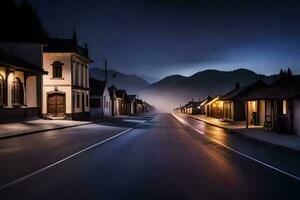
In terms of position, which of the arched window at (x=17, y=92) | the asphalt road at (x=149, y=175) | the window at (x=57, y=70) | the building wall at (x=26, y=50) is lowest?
the asphalt road at (x=149, y=175)

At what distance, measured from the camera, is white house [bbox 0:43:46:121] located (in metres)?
34.6

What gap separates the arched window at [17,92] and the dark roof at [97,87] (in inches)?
1220

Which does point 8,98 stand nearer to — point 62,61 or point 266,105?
point 62,61

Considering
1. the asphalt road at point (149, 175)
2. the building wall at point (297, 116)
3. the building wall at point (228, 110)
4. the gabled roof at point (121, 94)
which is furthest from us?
the gabled roof at point (121, 94)

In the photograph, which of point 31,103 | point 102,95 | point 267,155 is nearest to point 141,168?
point 267,155

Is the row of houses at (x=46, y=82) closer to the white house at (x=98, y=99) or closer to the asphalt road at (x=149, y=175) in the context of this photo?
the white house at (x=98, y=99)

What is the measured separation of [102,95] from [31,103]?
27.3 m

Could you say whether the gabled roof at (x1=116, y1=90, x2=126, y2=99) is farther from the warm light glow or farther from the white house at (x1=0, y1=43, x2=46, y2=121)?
the warm light glow

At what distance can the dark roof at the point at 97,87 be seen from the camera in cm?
6994

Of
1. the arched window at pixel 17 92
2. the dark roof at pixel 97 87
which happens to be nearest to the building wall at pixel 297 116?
the arched window at pixel 17 92

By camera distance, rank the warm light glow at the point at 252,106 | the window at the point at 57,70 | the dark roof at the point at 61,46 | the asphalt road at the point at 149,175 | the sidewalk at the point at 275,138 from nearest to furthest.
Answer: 1. the asphalt road at the point at 149,175
2. the sidewalk at the point at 275,138
3. the warm light glow at the point at 252,106
4. the dark roof at the point at 61,46
5. the window at the point at 57,70

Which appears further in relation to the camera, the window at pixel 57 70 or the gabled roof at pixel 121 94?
the gabled roof at pixel 121 94

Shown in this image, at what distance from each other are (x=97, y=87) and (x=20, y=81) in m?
33.6

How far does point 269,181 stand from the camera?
9430 mm
